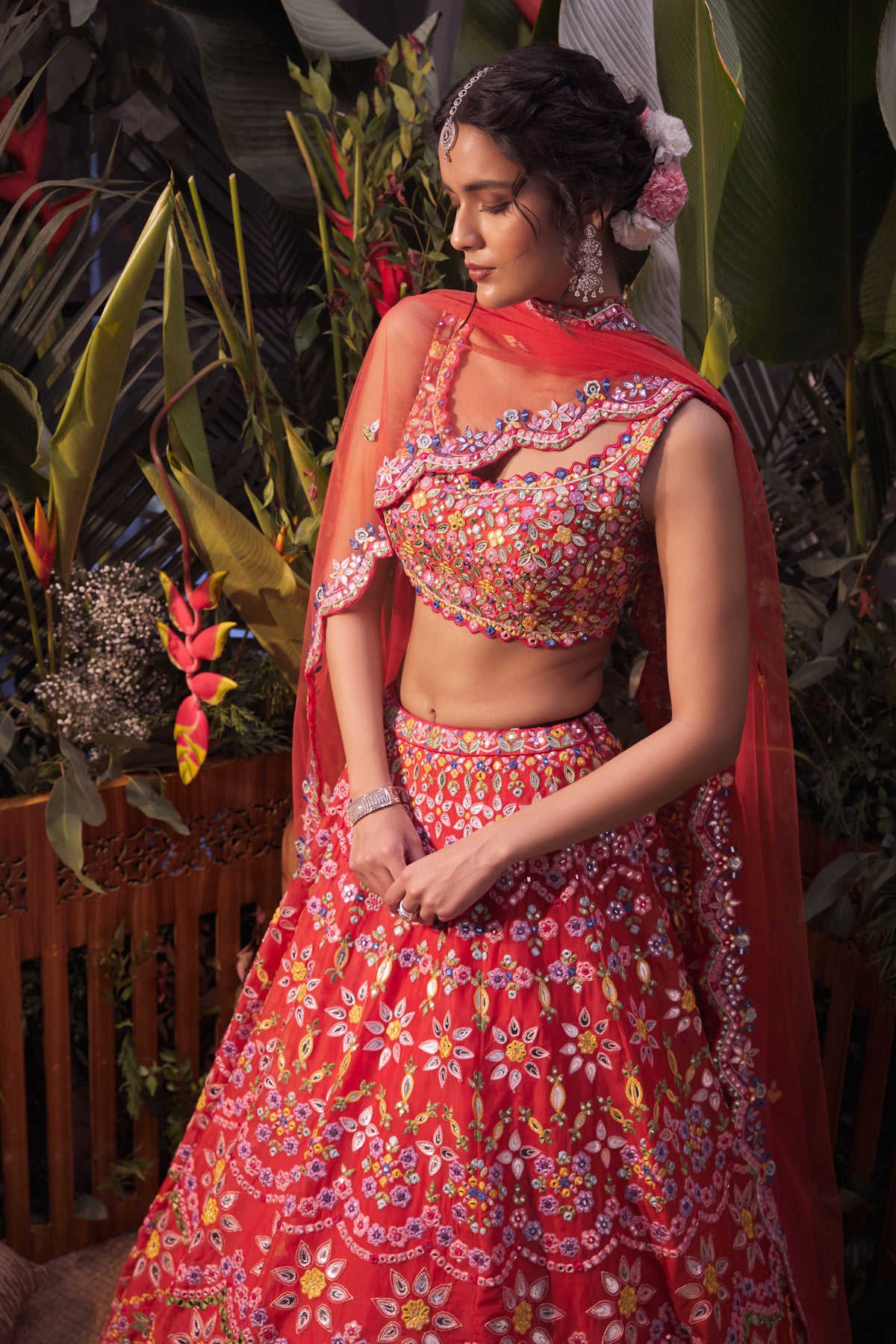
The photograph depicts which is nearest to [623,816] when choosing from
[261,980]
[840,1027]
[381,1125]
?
[381,1125]

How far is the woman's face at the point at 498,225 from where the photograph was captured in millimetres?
1007

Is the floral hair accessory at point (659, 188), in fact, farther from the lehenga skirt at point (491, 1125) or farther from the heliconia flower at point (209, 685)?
the heliconia flower at point (209, 685)

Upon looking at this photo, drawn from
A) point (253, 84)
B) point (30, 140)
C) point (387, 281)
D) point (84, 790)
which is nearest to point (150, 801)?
point (84, 790)

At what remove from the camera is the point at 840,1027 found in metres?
1.58

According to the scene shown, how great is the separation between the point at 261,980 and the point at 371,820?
1.00 feet

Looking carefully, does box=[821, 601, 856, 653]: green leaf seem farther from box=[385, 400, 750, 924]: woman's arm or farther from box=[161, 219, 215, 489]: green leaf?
box=[161, 219, 215, 489]: green leaf

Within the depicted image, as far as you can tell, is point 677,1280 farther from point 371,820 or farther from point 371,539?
point 371,539

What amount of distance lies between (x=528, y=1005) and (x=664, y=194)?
2.36 feet

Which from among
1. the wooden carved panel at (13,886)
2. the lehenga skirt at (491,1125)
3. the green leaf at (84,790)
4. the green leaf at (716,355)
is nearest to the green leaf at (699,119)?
the green leaf at (716,355)

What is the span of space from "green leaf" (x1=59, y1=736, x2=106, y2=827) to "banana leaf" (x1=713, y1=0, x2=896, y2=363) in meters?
0.98

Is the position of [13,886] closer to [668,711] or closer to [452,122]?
[668,711]

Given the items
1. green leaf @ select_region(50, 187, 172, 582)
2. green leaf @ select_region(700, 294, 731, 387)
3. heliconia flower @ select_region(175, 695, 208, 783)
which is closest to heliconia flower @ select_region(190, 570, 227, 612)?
heliconia flower @ select_region(175, 695, 208, 783)

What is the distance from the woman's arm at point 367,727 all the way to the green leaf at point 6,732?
1.58ft

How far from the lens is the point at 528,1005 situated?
1.05 metres
